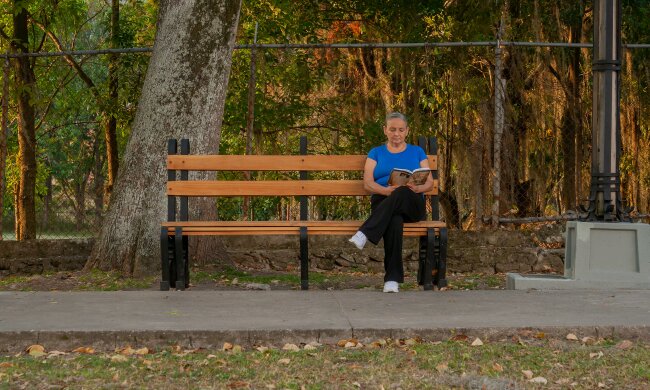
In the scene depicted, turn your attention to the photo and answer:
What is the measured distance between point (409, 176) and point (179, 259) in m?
1.98

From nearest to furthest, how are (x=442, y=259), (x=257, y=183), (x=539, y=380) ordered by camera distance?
(x=539, y=380) → (x=442, y=259) → (x=257, y=183)

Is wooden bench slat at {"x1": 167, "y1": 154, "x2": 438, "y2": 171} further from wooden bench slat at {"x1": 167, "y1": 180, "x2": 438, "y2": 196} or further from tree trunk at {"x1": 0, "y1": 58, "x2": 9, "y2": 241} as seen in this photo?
tree trunk at {"x1": 0, "y1": 58, "x2": 9, "y2": 241}

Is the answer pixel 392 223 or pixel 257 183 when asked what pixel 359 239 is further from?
pixel 257 183

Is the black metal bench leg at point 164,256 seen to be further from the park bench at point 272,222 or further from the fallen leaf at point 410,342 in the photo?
the fallen leaf at point 410,342

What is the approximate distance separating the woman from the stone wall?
3128 mm

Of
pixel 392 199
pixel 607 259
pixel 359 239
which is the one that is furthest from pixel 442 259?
pixel 607 259

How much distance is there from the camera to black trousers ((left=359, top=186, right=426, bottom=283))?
7.44 m

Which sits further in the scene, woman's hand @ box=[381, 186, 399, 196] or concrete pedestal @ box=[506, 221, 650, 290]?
woman's hand @ box=[381, 186, 399, 196]

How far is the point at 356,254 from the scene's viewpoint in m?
11.1

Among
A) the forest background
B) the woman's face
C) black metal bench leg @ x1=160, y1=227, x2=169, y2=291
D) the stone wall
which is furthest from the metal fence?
black metal bench leg @ x1=160, y1=227, x2=169, y2=291

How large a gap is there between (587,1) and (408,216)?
8.85 metres

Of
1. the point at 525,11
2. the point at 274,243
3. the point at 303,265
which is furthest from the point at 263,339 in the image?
the point at 525,11

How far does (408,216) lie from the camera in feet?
25.1

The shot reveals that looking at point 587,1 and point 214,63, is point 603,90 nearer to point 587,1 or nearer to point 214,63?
point 214,63
